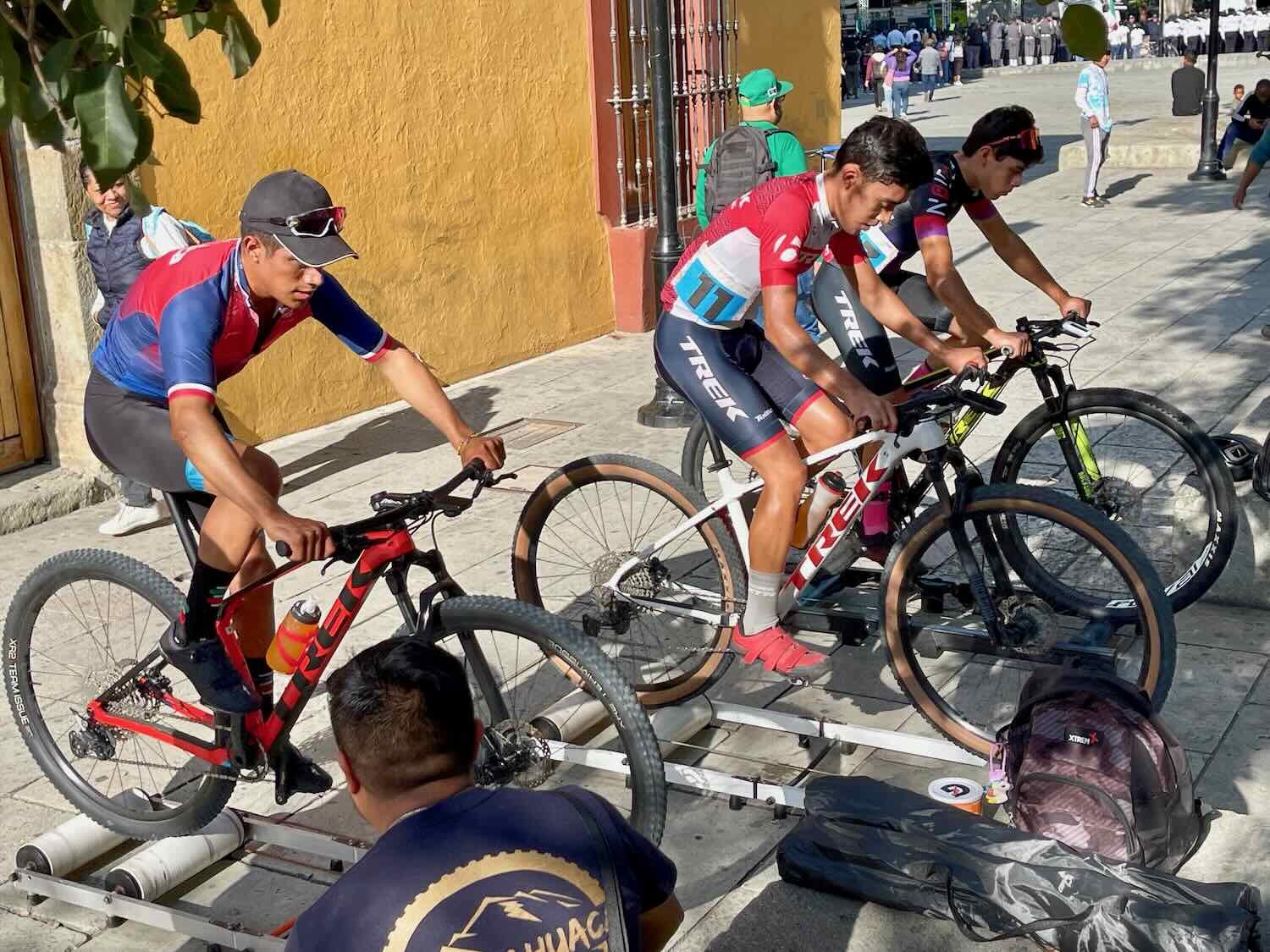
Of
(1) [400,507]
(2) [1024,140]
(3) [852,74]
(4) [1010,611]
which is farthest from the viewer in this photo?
(3) [852,74]

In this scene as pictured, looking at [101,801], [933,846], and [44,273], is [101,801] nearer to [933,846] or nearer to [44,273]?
[933,846]

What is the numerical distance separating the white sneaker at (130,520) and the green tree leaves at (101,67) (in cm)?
523

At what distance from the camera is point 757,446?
16.3ft

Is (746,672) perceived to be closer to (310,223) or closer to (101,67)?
(310,223)

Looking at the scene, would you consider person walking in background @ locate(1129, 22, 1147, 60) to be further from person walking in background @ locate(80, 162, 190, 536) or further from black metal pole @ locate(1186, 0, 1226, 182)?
person walking in background @ locate(80, 162, 190, 536)

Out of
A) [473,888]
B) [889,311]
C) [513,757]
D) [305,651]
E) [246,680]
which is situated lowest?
[513,757]

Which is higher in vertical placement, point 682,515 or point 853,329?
point 853,329

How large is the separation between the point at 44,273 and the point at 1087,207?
12.4 meters

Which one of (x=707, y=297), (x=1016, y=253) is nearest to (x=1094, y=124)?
(x=1016, y=253)

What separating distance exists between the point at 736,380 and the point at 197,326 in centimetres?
183

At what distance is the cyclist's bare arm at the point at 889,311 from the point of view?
5.39 m

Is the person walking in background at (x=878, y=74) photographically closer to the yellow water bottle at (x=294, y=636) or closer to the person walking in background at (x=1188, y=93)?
the person walking in background at (x=1188, y=93)

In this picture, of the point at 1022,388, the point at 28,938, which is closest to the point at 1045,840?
the point at 28,938

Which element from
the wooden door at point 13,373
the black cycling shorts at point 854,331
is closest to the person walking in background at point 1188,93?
the black cycling shorts at point 854,331
